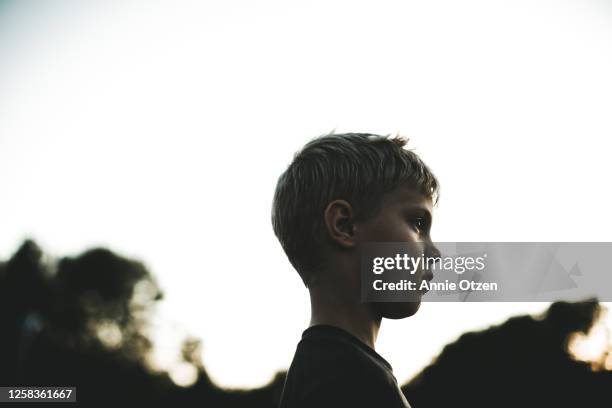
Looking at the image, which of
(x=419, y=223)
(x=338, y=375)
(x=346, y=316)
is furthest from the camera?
(x=419, y=223)

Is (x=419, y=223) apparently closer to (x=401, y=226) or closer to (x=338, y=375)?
(x=401, y=226)

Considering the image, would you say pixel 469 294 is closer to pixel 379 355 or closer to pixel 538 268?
pixel 379 355

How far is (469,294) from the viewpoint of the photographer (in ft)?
9.55

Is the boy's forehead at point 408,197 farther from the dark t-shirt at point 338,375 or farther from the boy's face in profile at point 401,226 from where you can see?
the dark t-shirt at point 338,375

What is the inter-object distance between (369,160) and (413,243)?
0.41 metres

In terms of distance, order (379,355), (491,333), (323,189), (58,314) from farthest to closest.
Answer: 1. (491,333)
2. (58,314)
3. (323,189)
4. (379,355)

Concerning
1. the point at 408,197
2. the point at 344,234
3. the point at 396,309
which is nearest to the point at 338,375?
the point at 396,309

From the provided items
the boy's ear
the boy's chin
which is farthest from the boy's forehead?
the boy's chin

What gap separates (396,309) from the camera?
6.78 ft

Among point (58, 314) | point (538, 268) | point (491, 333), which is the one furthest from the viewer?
point (491, 333)

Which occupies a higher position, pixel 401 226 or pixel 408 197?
pixel 408 197

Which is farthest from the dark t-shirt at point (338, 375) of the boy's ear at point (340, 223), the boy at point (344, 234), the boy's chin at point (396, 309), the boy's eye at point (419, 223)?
the boy's eye at point (419, 223)

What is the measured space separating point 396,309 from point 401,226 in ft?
1.08

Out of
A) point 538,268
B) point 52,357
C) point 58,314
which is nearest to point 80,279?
point 58,314
